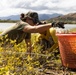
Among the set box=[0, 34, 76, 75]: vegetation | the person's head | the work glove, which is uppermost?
the person's head

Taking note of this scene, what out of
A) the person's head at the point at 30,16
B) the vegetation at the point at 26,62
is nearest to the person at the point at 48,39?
the vegetation at the point at 26,62

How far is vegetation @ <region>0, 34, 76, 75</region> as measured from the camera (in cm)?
442

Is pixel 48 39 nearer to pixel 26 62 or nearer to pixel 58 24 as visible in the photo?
pixel 58 24

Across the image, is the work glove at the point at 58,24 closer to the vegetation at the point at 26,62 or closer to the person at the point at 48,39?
the vegetation at the point at 26,62

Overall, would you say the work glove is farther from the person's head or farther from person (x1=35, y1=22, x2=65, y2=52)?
person (x1=35, y1=22, x2=65, y2=52)

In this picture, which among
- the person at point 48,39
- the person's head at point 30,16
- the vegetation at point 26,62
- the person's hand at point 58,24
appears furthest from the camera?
the person at point 48,39

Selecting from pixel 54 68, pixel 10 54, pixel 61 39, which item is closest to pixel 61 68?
pixel 54 68

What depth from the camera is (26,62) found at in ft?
18.6

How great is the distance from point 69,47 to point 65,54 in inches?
9.4

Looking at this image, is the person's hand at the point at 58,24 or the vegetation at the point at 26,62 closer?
the vegetation at the point at 26,62

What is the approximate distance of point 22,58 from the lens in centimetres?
538

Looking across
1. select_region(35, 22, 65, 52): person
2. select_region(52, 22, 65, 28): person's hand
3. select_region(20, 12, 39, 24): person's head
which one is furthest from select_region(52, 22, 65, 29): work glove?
select_region(35, 22, 65, 52): person

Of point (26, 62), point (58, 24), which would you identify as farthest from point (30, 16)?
point (26, 62)

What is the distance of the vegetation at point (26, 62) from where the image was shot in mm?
4417
